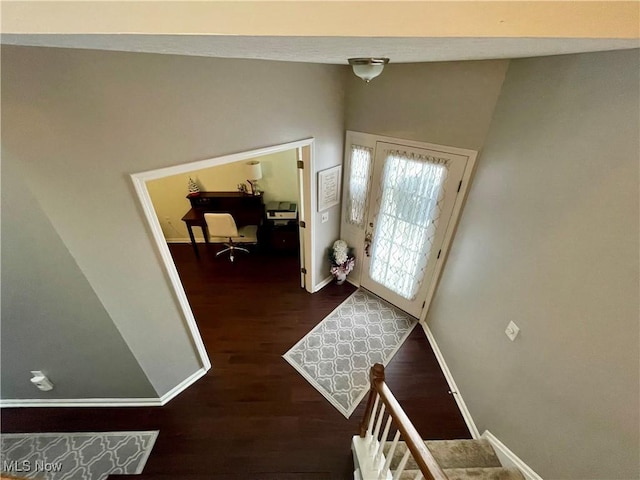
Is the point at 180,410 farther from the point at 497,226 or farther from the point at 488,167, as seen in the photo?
the point at 488,167

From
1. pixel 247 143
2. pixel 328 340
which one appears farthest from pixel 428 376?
pixel 247 143

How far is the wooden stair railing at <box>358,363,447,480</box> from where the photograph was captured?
3.28ft

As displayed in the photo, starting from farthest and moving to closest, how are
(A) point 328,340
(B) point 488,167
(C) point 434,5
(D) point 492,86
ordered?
(A) point 328,340
(B) point 488,167
(D) point 492,86
(C) point 434,5

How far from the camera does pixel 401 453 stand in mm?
1692

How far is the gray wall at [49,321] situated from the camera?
135cm

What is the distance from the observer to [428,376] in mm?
2486

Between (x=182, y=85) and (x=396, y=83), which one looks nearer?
(x=182, y=85)

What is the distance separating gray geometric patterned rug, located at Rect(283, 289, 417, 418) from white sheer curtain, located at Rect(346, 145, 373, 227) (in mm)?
1075

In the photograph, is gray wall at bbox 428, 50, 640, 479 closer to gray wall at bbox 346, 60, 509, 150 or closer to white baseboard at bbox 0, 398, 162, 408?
gray wall at bbox 346, 60, 509, 150

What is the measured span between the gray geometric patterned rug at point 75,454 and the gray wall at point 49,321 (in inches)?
11.3

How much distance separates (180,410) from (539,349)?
272 cm

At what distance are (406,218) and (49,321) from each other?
2946mm

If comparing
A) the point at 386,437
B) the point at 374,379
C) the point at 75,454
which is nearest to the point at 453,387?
the point at 386,437

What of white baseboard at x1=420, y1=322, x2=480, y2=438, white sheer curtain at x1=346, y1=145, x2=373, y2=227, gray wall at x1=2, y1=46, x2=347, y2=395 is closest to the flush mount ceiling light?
gray wall at x1=2, y1=46, x2=347, y2=395
